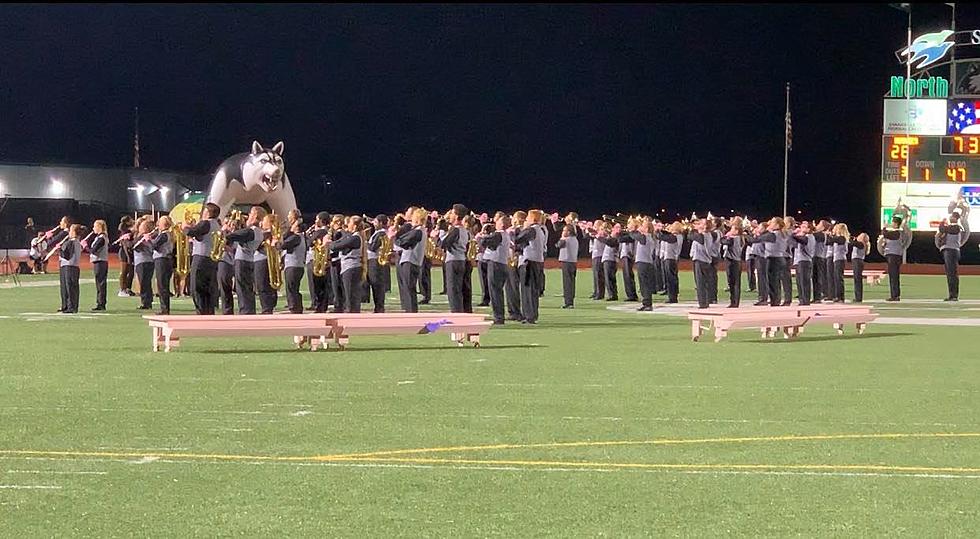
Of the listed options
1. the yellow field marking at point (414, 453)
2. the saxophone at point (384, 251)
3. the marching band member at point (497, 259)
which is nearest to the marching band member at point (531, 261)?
the marching band member at point (497, 259)

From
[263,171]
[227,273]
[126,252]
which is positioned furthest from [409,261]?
[263,171]

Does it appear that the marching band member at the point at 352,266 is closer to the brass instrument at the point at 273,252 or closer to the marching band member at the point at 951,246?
the brass instrument at the point at 273,252

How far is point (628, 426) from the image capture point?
9062mm

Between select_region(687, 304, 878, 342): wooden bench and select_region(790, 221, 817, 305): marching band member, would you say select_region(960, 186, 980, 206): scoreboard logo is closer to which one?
select_region(790, 221, 817, 305): marching band member

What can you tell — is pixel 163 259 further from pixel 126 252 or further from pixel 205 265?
pixel 126 252

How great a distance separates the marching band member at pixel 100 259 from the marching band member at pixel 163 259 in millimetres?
2288

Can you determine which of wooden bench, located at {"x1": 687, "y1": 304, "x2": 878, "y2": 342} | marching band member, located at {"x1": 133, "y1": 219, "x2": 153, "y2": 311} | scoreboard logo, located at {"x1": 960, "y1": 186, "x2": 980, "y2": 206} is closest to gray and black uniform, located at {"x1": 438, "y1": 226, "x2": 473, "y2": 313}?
wooden bench, located at {"x1": 687, "y1": 304, "x2": 878, "y2": 342}

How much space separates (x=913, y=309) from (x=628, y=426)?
16.6 metres

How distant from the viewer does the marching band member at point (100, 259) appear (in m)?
22.8

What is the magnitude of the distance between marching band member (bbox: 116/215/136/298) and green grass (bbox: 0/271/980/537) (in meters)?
9.85

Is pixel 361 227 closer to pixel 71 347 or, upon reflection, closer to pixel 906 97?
pixel 71 347

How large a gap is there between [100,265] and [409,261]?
20.1 feet

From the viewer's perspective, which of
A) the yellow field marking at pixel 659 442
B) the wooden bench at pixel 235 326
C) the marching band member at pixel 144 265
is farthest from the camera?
the marching band member at pixel 144 265

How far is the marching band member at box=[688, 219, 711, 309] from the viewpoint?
23.2 metres
